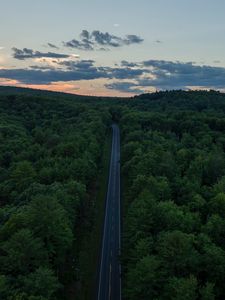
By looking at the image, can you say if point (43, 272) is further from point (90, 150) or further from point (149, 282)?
point (90, 150)

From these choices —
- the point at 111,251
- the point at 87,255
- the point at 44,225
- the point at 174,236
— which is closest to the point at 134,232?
the point at 111,251

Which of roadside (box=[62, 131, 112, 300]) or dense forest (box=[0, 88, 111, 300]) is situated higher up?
dense forest (box=[0, 88, 111, 300])

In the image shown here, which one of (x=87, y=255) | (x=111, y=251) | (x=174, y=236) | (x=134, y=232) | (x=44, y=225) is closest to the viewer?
(x=174, y=236)

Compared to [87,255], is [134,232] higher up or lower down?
higher up

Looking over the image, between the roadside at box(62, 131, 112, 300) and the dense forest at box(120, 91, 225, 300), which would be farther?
the roadside at box(62, 131, 112, 300)

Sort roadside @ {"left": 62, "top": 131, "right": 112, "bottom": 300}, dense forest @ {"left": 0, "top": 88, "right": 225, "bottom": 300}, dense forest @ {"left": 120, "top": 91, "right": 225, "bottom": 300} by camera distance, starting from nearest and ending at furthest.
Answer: dense forest @ {"left": 0, "top": 88, "right": 225, "bottom": 300}
dense forest @ {"left": 120, "top": 91, "right": 225, "bottom": 300}
roadside @ {"left": 62, "top": 131, "right": 112, "bottom": 300}

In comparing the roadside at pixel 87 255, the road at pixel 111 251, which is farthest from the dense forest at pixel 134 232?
the road at pixel 111 251

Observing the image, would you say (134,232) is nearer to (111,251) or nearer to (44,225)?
(111,251)

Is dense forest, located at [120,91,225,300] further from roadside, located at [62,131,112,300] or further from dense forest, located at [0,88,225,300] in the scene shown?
roadside, located at [62,131,112,300]

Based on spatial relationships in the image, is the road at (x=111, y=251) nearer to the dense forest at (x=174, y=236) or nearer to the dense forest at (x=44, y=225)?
the dense forest at (x=174, y=236)

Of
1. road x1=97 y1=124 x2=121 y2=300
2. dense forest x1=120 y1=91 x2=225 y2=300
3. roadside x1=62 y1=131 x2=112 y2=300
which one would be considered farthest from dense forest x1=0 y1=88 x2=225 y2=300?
road x1=97 y1=124 x2=121 y2=300
